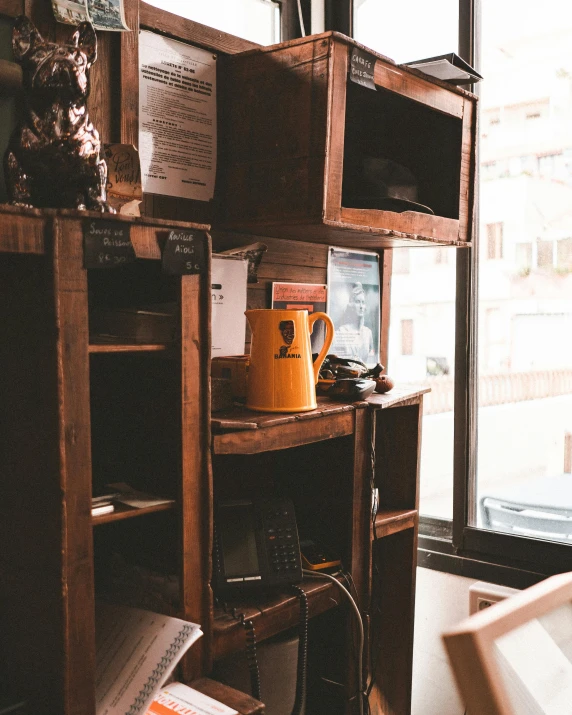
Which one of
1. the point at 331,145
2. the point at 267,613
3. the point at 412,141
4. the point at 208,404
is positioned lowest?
the point at 267,613

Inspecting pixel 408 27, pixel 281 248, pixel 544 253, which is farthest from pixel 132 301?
pixel 408 27

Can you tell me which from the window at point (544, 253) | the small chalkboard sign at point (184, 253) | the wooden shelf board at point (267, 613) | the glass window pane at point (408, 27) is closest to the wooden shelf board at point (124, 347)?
the small chalkboard sign at point (184, 253)

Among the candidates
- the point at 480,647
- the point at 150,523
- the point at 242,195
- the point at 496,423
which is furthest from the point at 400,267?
the point at 480,647

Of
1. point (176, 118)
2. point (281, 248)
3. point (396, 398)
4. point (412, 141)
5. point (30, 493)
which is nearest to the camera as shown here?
point (30, 493)

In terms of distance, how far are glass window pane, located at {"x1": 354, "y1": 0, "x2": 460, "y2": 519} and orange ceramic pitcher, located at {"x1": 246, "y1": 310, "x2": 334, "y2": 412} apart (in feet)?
2.94

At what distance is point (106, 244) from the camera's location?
1199 mm

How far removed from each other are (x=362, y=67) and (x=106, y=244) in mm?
843

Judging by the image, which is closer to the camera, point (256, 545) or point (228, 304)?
point (256, 545)

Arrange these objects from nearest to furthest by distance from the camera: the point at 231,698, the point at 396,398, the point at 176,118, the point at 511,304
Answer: the point at 231,698 → the point at 176,118 → the point at 396,398 → the point at 511,304

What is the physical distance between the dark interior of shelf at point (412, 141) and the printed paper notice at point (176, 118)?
15.7 inches

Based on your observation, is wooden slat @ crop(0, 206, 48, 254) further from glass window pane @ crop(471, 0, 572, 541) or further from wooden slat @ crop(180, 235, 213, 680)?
glass window pane @ crop(471, 0, 572, 541)

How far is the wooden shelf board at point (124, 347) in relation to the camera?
124 cm

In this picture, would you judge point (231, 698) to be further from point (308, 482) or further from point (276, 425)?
point (308, 482)

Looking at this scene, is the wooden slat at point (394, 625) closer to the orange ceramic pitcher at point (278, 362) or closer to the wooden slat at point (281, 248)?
the orange ceramic pitcher at point (278, 362)
